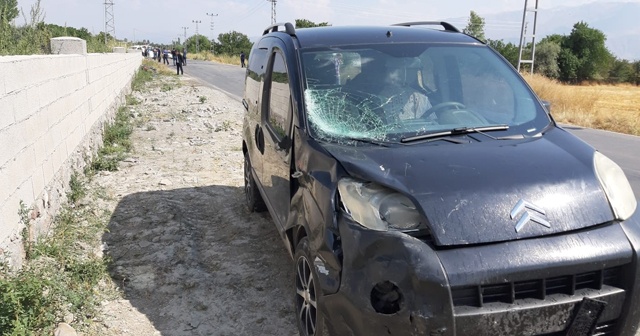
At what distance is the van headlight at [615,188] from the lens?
8.66 ft

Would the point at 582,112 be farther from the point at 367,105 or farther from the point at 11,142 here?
the point at 11,142

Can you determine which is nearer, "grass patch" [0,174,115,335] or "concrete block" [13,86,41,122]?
"grass patch" [0,174,115,335]

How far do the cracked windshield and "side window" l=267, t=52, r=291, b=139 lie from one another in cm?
26

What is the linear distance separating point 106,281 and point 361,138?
2487mm

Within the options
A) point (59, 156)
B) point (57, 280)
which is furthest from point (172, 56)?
point (57, 280)

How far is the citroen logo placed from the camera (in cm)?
241

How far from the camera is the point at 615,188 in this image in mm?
2770

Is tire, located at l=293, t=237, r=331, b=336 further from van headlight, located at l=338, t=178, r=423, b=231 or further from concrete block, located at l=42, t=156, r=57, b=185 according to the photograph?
concrete block, located at l=42, t=156, r=57, b=185

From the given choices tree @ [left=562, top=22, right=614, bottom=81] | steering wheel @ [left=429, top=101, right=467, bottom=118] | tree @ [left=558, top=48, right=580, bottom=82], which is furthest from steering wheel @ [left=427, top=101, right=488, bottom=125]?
tree @ [left=562, top=22, right=614, bottom=81]

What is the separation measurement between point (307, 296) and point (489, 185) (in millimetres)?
1236

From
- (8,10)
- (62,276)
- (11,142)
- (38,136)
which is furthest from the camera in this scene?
(8,10)

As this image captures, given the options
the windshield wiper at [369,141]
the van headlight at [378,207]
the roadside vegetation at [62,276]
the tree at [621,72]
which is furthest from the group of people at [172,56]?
the tree at [621,72]

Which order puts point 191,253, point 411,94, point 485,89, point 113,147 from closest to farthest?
point 411,94 < point 485,89 < point 191,253 < point 113,147

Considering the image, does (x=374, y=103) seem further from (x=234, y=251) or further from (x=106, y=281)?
(x=106, y=281)
